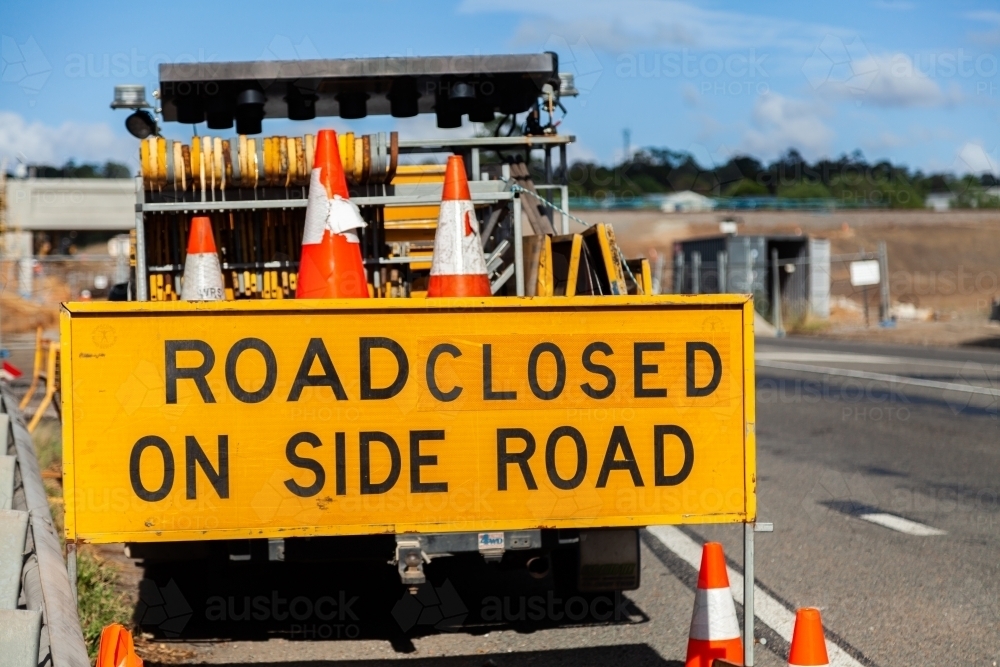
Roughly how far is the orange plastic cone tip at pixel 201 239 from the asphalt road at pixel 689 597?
5.34 ft

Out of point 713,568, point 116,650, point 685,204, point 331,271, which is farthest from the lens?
point 685,204

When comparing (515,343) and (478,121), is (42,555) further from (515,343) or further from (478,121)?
(478,121)

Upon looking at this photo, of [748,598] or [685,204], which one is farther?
[685,204]

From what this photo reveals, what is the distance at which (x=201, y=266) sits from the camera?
6.68m

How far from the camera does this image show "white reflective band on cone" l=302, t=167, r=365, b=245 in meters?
6.21

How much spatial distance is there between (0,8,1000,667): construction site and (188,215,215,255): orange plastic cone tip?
2 centimetres

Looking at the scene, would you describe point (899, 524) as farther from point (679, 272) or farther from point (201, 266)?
point (679, 272)

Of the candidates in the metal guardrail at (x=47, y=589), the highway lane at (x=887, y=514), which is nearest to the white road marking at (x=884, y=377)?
the highway lane at (x=887, y=514)

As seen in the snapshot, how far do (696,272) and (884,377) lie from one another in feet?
73.8

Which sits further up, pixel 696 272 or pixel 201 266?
pixel 201 266

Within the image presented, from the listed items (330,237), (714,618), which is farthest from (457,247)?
(714,618)

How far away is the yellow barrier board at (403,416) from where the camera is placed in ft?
15.1

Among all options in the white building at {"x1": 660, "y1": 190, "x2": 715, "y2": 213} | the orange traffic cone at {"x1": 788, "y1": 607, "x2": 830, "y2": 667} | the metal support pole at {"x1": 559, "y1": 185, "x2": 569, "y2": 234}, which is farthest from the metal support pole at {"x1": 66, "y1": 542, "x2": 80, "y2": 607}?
the white building at {"x1": 660, "y1": 190, "x2": 715, "y2": 213}

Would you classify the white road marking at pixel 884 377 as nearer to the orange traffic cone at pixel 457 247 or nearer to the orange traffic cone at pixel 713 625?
the orange traffic cone at pixel 457 247
